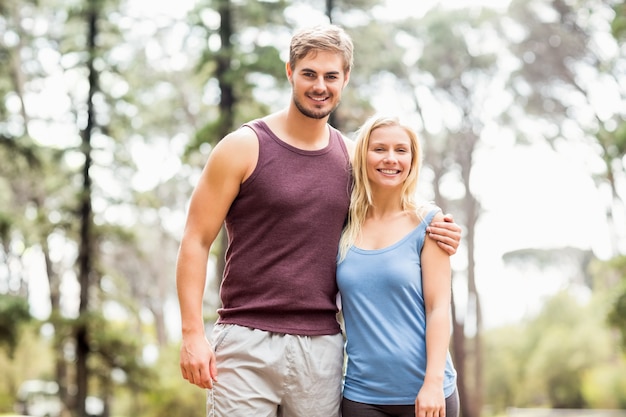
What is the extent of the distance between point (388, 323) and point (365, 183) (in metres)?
0.51

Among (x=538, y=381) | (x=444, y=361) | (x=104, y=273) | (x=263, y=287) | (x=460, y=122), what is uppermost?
(x=460, y=122)

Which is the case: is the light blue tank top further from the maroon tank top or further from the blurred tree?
the blurred tree

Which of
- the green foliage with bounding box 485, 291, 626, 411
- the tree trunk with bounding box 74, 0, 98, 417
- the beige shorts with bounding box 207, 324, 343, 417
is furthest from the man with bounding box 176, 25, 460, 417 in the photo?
the green foliage with bounding box 485, 291, 626, 411

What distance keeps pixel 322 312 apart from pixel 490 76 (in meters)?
16.5

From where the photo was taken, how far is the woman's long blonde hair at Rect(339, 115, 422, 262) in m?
2.84

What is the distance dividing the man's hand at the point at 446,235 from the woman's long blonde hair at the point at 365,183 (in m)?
0.13

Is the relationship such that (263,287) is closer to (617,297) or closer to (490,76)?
(617,297)

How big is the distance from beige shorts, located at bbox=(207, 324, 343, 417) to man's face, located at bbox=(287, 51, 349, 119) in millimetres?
808

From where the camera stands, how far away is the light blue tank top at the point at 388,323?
266cm

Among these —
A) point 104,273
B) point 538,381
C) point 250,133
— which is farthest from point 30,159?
point 538,381

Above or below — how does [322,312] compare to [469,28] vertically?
below

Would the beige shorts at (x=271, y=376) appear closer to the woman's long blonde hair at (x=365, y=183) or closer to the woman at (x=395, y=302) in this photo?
the woman at (x=395, y=302)

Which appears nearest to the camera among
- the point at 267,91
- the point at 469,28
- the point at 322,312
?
the point at 322,312

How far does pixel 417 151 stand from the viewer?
287 cm
